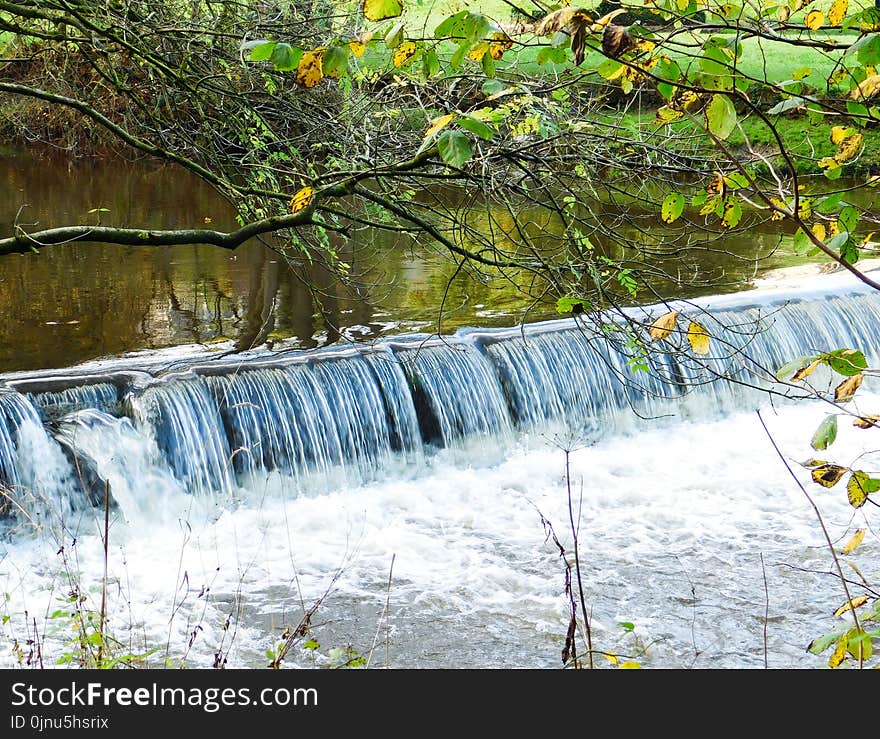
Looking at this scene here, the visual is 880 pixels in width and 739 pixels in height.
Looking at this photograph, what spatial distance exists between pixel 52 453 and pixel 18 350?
7.12 ft

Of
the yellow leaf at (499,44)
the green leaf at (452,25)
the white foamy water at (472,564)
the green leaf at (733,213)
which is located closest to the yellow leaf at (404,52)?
the yellow leaf at (499,44)

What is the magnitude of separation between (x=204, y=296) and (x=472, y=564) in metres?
5.41

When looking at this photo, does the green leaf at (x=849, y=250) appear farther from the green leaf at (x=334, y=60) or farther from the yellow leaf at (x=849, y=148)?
the green leaf at (x=334, y=60)

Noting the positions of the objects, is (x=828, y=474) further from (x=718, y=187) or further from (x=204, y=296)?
(x=204, y=296)

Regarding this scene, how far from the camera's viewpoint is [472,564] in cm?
694

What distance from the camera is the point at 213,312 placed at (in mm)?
10602

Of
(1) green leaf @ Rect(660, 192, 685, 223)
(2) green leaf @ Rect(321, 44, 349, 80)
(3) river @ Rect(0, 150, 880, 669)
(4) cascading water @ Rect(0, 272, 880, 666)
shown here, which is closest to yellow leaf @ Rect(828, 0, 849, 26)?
(1) green leaf @ Rect(660, 192, 685, 223)

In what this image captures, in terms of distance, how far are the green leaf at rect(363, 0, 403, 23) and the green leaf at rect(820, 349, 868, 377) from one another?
1234mm

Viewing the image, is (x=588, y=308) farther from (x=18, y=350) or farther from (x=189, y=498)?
(x=18, y=350)

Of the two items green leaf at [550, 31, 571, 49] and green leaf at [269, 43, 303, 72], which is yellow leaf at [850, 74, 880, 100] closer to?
green leaf at [550, 31, 571, 49]

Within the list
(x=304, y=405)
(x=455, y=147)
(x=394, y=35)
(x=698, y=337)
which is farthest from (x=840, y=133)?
(x=304, y=405)

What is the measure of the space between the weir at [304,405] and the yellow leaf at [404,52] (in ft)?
12.4

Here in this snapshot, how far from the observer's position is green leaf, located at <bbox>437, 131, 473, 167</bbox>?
2.39 metres

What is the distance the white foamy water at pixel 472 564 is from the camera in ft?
19.2
